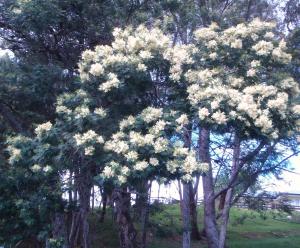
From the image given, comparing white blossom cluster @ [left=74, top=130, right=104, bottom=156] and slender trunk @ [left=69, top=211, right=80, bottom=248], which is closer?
white blossom cluster @ [left=74, top=130, right=104, bottom=156]

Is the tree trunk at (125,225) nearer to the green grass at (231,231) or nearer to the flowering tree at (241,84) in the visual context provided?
the green grass at (231,231)

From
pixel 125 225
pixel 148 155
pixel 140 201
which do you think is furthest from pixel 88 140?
pixel 125 225

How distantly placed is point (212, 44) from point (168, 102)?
3.79 feet

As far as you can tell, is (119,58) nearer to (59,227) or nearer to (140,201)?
(140,201)

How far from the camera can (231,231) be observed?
1839 centimetres

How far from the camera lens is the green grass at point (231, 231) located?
1127 centimetres

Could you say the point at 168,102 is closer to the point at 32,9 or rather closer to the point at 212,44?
the point at 212,44

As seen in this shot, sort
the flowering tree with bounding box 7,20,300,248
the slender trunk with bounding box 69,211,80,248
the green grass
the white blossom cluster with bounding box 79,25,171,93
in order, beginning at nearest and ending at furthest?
the flowering tree with bounding box 7,20,300,248, the white blossom cluster with bounding box 79,25,171,93, the slender trunk with bounding box 69,211,80,248, the green grass

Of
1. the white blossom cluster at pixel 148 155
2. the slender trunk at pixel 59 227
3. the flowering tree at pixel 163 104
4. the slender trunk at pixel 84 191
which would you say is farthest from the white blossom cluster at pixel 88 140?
the slender trunk at pixel 59 227

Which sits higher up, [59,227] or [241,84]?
[241,84]

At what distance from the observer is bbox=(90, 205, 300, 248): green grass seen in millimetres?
11266

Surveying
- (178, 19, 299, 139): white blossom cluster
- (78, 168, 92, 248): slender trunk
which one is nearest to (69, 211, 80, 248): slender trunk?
(78, 168, 92, 248): slender trunk

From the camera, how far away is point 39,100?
7.96 meters

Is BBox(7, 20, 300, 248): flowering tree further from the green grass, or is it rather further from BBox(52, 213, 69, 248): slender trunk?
the green grass
